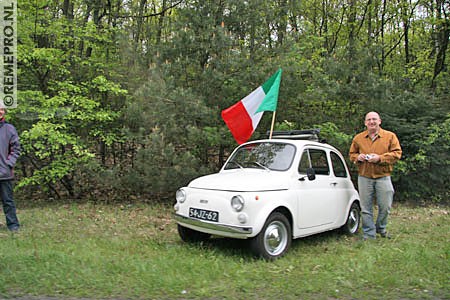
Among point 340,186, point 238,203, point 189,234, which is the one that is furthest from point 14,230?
point 340,186

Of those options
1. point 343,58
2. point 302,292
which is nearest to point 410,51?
point 343,58

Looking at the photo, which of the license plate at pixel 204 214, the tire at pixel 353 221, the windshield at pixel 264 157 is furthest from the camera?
the tire at pixel 353 221

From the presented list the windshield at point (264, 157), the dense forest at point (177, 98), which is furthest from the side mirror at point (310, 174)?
the dense forest at point (177, 98)

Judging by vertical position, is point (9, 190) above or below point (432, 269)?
above

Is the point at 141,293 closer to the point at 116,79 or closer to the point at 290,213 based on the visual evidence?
the point at 290,213

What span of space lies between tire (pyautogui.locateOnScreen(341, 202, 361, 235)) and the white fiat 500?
0.06 ft

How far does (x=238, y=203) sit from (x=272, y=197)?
1.76 feet

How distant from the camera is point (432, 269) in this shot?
4566 mm

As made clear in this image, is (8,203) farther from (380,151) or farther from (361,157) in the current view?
(380,151)

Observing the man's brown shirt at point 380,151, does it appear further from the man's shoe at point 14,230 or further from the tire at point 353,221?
the man's shoe at point 14,230

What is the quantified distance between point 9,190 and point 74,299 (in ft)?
12.4

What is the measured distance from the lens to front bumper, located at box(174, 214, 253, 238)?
15.3 ft

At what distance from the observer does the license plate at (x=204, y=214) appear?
4914 mm

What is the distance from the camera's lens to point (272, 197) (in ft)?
16.3
